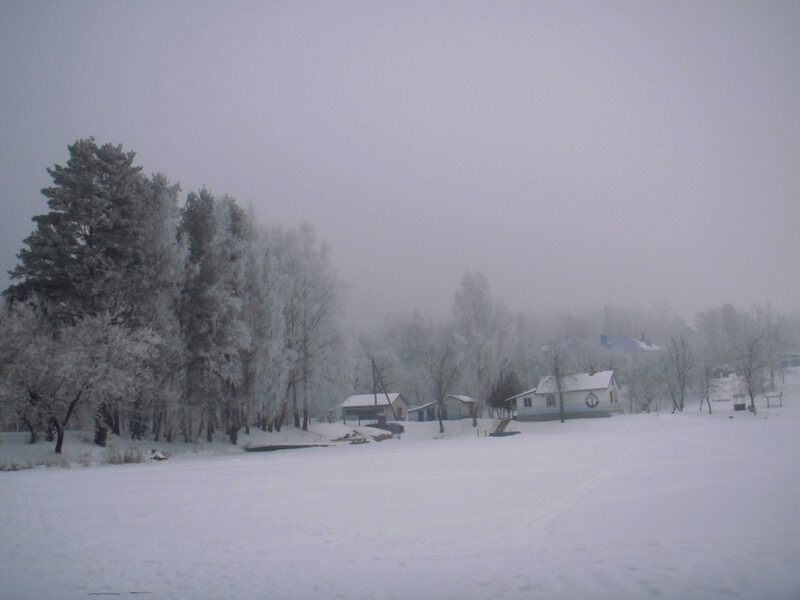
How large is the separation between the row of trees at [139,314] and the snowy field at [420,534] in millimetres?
7758

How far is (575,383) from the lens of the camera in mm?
55750

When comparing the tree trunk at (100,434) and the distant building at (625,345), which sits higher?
the distant building at (625,345)

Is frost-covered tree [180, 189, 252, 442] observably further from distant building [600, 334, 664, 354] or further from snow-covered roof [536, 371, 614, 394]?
distant building [600, 334, 664, 354]

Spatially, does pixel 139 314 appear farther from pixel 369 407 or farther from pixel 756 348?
pixel 756 348

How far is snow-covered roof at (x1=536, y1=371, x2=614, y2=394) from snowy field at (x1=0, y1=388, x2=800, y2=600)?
1509 inches

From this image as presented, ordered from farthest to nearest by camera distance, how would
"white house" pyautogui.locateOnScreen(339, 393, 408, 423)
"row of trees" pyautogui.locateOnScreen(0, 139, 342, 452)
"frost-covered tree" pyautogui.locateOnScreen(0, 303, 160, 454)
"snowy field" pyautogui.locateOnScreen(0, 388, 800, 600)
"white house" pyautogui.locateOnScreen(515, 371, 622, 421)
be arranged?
"white house" pyautogui.locateOnScreen(339, 393, 408, 423), "white house" pyautogui.locateOnScreen(515, 371, 622, 421), "row of trees" pyautogui.locateOnScreen(0, 139, 342, 452), "frost-covered tree" pyautogui.locateOnScreen(0, 303, 160, 454), "snowy field" pyautogui.locateOnScreen(0, 388, 800, 600)

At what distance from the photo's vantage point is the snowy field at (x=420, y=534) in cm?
649

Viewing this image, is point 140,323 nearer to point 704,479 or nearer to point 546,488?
point 546,488

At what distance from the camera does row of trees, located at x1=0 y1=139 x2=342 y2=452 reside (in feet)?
80.0

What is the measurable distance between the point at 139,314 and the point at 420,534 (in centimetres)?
2454

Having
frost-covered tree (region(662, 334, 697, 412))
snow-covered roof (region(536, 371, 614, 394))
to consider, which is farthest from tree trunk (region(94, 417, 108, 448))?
frost-covered tree (region(662, 334, 697, 412))

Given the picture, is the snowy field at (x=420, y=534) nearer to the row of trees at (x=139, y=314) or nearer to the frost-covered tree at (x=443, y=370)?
the row of trees at (x=139, y=314)

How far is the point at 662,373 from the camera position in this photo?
227 feet

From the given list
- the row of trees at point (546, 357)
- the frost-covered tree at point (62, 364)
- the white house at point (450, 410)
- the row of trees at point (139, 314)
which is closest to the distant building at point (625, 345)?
the row of trees at point (546, 357)
